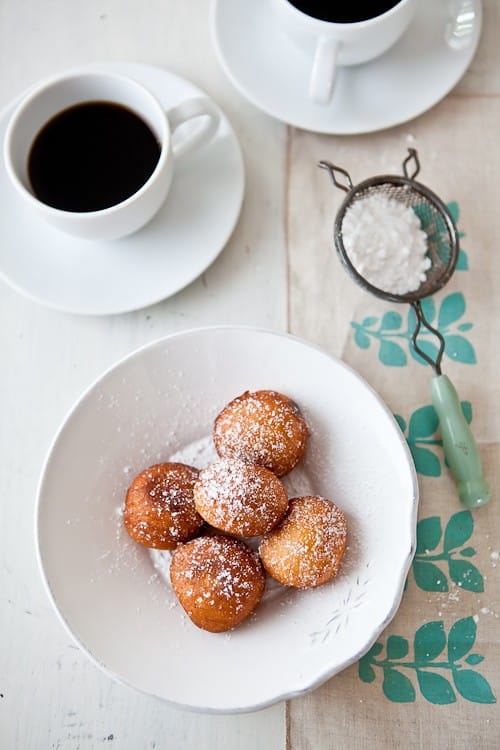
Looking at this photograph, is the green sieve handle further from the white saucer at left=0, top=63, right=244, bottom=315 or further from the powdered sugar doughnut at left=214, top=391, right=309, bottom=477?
the white saucer at left=0, top=63, right=244, bottom=315

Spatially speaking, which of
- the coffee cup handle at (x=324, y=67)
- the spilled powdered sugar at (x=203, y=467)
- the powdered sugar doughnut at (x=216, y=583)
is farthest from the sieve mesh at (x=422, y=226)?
the powdered sugar doughnut at (x=216, y=583)

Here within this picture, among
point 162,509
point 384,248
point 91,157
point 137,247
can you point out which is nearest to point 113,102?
point 91,157

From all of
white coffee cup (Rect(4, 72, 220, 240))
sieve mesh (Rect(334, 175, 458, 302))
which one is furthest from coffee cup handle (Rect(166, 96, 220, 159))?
sieve mesh (Rect(334, 175, 458, 302))

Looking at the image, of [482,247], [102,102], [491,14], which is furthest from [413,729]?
[491,14]

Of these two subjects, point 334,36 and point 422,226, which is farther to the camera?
point 422,226

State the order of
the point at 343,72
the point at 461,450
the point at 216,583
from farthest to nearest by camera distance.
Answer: the point at 343,72
the point at 461,450
the point at 216,583

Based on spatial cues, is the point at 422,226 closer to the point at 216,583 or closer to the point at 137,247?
the point at 137,247

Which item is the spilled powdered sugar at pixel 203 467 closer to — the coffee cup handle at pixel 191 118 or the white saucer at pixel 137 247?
the white saucer at pixel 137 247
